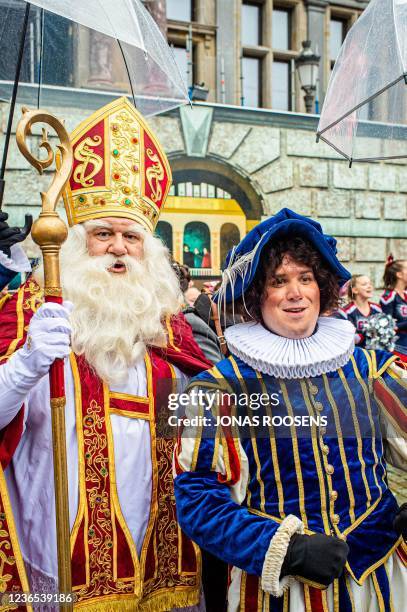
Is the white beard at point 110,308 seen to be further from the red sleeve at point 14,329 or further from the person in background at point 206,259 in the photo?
the person in background at point 206,259

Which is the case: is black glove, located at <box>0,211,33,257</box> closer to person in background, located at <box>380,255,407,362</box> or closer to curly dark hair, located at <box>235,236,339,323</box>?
curly dark hair, located at <box>235,236,339,323</box>

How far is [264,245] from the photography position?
5.57ft

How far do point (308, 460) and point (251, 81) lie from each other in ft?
37.4

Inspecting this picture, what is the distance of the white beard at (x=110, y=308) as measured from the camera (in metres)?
2.08

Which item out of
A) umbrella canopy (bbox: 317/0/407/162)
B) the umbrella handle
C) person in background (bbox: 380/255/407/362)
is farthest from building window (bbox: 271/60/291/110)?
the umbrella handle

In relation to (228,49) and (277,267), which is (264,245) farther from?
(228,49)

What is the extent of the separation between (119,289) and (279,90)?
1101 cm

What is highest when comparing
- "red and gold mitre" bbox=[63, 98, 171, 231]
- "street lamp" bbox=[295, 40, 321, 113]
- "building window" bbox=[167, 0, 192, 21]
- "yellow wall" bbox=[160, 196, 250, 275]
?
"building window" bbox=[167, 0, 192, 21]

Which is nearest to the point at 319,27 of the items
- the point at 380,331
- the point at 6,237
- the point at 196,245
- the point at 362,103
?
the point at 196,245

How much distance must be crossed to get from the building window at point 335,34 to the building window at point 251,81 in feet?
5.62

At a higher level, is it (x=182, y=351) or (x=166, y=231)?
(x=166, y=231)

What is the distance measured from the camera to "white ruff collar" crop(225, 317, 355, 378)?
5.32 feet

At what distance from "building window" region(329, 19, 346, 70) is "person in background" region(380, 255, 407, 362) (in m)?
7.18

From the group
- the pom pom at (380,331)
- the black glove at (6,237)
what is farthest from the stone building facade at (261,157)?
the black glove at (6,237)
